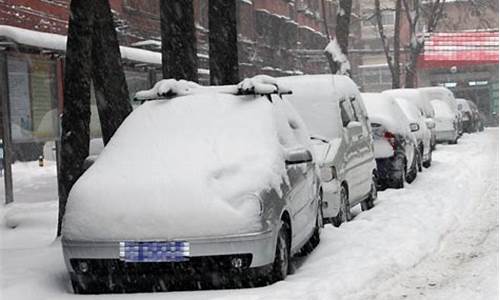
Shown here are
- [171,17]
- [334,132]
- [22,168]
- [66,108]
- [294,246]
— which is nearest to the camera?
[294,246]

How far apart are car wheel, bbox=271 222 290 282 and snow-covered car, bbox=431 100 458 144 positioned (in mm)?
20082

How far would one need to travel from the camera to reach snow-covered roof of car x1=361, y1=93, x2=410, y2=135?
13.7 meters

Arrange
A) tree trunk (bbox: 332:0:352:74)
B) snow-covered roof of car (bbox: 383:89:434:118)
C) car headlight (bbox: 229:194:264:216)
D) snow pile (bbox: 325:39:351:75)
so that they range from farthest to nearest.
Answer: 1. snow pile (bbox: 325:39:351:75)
2. tree trunk (bbox: 332:0:352:74)
3. snow-covered roof of car (bbox: 383:89:434:118)
4. car headlight (bbox: 229:194:264:216)

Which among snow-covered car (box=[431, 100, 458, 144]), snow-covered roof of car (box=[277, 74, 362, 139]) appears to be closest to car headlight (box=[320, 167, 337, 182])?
snow-covered roof of car (box=[277, 74, 362, 139])

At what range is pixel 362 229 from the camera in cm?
924

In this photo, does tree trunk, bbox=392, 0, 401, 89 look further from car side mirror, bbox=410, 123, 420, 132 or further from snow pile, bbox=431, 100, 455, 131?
car side mirror, bbox=410, 123, 420, 132

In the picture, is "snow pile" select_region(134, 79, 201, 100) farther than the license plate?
Yes

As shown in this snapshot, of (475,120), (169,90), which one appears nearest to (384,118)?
(169,90)

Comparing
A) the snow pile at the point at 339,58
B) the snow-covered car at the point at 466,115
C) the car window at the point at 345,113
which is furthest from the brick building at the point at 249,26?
the car window at the point at 345,113

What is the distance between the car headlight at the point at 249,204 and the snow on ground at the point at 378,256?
601 millimetres

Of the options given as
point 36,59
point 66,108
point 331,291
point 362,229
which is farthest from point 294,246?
point 36,59

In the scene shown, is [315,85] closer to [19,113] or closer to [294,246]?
[294,246]

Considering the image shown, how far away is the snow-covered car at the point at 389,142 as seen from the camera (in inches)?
532

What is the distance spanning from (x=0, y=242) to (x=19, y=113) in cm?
474
